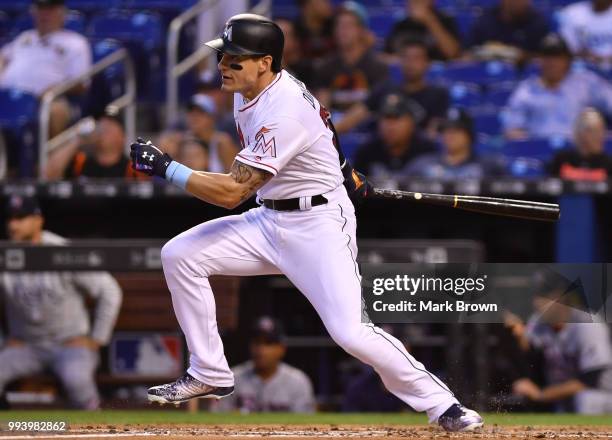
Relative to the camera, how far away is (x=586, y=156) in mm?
8289

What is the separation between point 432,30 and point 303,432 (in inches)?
204

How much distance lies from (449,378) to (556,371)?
631 millimetres

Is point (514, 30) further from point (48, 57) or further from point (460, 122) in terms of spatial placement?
point (48, 57)

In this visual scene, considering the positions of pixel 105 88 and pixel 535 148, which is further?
pixel 105 88

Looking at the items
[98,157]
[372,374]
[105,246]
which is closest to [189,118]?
[98,157]

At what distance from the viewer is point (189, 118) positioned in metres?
9.09

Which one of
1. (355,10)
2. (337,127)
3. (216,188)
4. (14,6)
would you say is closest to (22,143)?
(337,127)

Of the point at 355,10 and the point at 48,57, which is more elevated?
the point at 355,10

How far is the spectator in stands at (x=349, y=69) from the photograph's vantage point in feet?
31.4

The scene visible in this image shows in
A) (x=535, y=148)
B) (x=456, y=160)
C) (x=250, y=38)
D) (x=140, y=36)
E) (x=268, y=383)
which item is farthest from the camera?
(x=140, y=36)


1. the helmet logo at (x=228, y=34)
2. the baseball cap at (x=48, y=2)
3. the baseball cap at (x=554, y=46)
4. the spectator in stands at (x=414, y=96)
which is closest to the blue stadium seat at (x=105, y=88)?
the baseball cap at (x=48, y=2)

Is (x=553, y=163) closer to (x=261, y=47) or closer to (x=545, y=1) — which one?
(x=545, y=1)

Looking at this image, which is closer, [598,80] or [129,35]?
[598,80]

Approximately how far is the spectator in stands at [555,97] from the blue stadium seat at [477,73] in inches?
19.2
